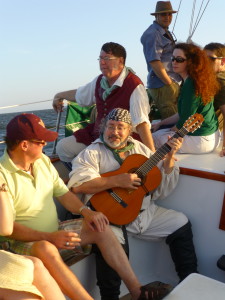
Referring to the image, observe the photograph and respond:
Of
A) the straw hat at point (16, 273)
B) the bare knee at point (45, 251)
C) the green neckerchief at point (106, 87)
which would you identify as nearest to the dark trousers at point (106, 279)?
the bare knee at point (45, 251)

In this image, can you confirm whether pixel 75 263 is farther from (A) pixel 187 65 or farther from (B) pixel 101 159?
(A) pixel 187 65

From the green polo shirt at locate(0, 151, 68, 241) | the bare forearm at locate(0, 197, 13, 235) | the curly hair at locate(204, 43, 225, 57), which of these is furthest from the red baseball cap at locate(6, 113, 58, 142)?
the curly hair at locate(204, 43, 225, 57)

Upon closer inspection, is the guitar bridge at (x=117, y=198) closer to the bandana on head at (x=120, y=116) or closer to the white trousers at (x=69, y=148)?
the bandana on head at (x=120, y=116)

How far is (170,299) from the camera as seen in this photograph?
213 centimetres

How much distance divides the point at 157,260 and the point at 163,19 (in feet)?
7.68

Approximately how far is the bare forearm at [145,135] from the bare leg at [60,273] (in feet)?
4.16

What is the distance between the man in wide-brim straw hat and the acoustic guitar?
1.20 meters

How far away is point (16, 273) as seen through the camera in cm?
180

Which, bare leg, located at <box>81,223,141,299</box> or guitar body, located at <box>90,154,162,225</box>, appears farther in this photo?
guitar body, located at <box>90,154,162,225</box>

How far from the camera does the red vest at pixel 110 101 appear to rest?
3.19 metres

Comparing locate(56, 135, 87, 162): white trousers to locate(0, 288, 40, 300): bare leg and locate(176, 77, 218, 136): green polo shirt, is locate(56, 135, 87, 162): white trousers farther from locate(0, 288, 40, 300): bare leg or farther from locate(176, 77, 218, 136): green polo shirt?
locate(0, 288, 40, 300): bare leg

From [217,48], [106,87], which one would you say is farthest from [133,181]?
[217,48]

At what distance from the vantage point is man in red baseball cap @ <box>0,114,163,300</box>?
2076 millimetres

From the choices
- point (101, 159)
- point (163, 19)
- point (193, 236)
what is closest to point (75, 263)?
point (101, 159)
